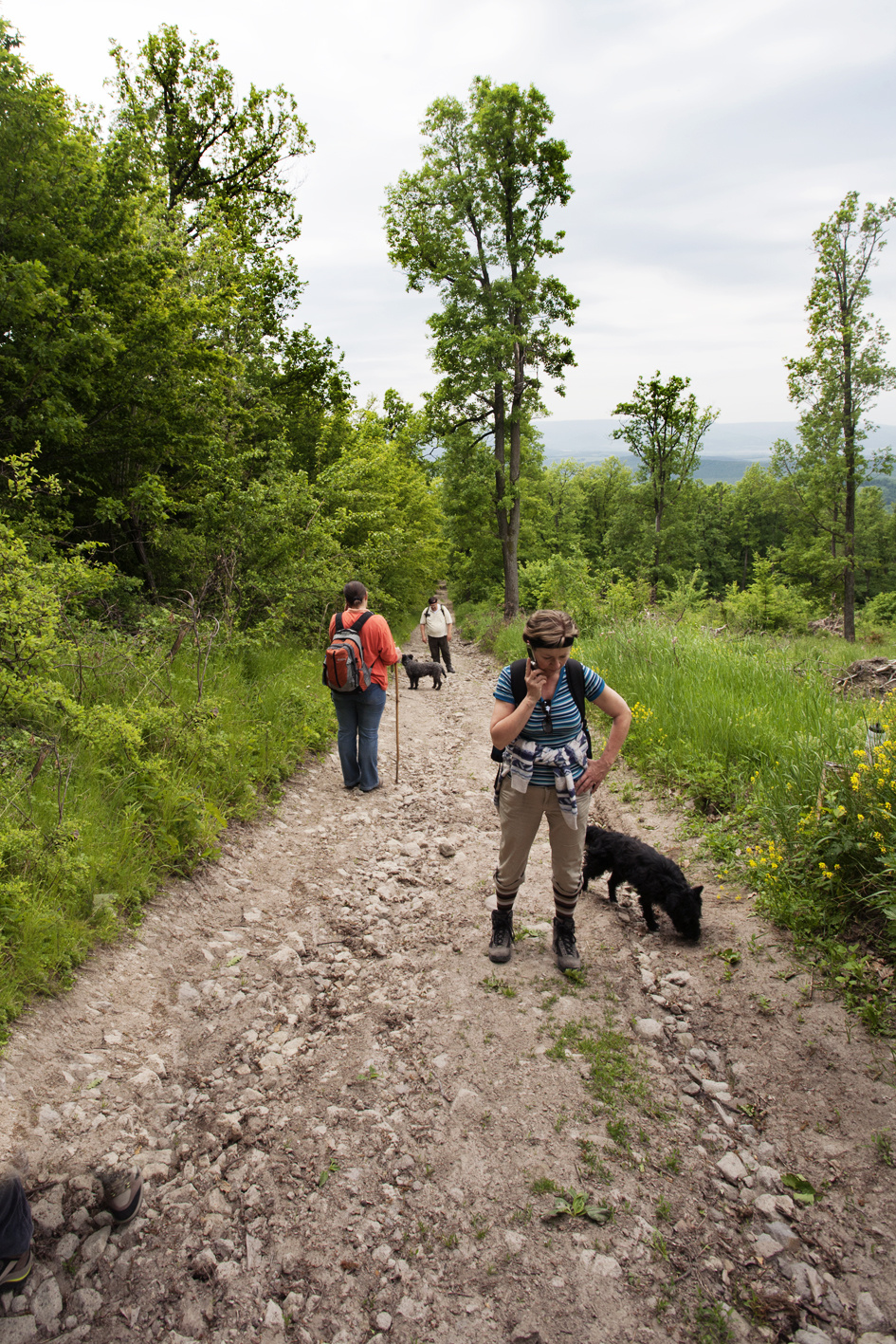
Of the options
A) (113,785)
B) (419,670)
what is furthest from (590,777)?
(419,670)

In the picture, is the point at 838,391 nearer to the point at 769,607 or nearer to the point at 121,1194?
the point at 769,607

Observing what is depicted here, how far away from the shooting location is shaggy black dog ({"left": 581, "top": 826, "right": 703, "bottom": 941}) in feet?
13.4

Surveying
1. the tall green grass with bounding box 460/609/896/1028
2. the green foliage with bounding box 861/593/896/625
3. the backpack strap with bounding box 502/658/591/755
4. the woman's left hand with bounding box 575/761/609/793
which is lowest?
the green foliage with bounding box 861/593/896/625

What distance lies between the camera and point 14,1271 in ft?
7.00

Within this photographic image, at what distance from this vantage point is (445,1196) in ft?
8.38

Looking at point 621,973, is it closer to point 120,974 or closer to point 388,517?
point 120,974

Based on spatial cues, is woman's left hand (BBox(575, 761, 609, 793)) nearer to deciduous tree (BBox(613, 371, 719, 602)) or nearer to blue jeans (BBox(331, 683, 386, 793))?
blue jeans (BBox(331, 683, 386, 793))

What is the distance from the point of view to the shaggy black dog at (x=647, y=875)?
4098mm

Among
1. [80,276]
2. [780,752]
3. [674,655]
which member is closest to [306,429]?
[80,276]

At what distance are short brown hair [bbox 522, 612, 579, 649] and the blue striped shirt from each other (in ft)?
1.00

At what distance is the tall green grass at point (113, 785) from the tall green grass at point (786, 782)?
13.9ft

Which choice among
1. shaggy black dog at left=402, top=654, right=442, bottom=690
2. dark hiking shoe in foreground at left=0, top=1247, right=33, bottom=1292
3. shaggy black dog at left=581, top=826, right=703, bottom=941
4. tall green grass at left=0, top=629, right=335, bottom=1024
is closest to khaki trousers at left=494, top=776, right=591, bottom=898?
shaggy black dog at left=581, top=826, right=703, bottom=941

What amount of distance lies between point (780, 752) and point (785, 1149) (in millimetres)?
3174

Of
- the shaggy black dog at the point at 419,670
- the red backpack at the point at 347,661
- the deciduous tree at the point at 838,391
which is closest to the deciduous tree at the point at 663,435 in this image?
the deciduous tree at the point at 838,391
